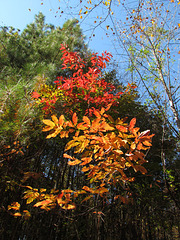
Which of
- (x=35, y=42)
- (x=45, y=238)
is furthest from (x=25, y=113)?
(x=35, y=42)

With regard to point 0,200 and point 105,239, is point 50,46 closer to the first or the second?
point 0,200

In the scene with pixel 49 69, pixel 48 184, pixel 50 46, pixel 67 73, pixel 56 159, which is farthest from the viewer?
pixel 50 46

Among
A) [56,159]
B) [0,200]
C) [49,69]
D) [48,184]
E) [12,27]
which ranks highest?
[12,27]

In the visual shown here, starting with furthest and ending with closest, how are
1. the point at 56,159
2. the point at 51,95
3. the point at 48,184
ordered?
the point at 56,159
the point at 51,95
the point at 48,184

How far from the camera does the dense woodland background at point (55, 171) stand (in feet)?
6.07

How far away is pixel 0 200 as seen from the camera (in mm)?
1988

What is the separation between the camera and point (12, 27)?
16.6 ft

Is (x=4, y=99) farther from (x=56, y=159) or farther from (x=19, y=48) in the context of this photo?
(x=19, y=48)

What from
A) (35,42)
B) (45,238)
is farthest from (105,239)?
(35,42)

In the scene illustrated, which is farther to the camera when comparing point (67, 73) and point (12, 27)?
point (12, 27)

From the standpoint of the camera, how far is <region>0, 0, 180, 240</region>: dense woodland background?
185 cm

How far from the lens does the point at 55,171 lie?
3.46 metres

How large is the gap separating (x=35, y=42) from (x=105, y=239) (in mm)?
5951

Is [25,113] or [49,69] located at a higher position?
[49,69]
